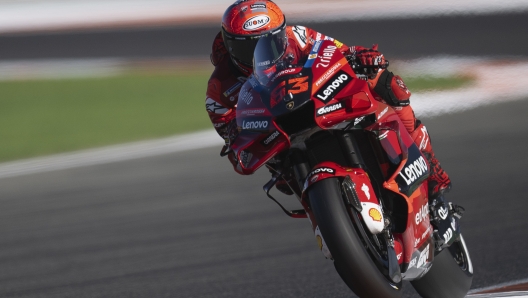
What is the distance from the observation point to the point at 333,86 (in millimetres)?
3240

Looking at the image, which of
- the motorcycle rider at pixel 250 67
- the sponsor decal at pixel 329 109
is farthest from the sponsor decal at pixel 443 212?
the sponsor decal at pixel 329 109

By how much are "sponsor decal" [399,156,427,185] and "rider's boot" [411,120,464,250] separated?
37cm

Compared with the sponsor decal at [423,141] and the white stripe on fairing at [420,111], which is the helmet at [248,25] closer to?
the sponsor decal at [423,141]

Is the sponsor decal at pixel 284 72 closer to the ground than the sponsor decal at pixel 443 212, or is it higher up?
higher up

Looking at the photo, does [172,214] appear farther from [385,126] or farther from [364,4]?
[364,4]

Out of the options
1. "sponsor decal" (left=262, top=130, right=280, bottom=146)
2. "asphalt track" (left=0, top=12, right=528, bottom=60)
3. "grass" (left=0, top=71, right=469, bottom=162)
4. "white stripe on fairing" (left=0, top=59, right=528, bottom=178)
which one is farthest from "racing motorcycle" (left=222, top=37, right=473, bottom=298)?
"asphalt track" (left=0, top=12, right=528, bottom=60)

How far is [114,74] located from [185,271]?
27.5 feet

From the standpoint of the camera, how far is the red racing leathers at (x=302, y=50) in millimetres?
3859

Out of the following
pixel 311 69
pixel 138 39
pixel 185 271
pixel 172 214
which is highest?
pixel 311 69

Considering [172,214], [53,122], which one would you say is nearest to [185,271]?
[172,214]

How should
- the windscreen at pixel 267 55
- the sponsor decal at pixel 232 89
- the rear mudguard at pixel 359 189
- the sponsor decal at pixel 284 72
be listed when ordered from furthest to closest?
the sponsor decal at pixel 232 89 → the windscreen at pixel 267 55 → the sponsor decal at pixel 284 72 → the rear mudguard at pixel 359 189

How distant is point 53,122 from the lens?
10570mm

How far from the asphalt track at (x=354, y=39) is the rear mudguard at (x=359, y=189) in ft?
27.9

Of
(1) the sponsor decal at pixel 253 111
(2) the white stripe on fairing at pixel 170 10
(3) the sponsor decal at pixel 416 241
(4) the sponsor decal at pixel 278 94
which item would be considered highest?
(4) the sponsor decal at pixel 278 94
